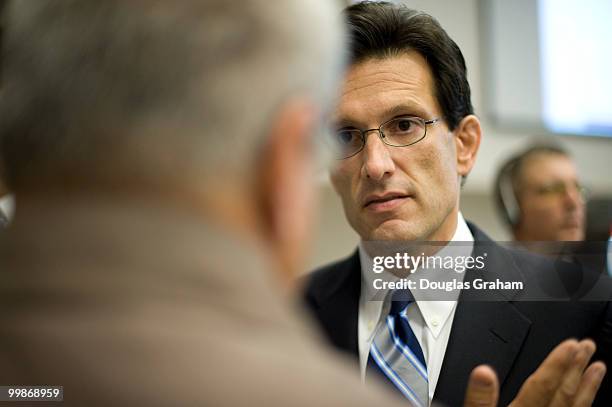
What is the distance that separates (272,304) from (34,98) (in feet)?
0.71

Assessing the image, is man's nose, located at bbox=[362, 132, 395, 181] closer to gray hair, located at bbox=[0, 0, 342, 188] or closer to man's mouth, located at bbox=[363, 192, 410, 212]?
man's mouth, located at bbox=[363, 192, 410, 212]

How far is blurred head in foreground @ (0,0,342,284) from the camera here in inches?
17.5

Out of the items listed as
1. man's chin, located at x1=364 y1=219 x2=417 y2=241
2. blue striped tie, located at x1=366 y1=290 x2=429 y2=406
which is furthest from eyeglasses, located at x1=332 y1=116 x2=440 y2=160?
blue striped tie, located at x1=366 y1=290 x2=429 y2=406

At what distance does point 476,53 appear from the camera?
6.02 ft

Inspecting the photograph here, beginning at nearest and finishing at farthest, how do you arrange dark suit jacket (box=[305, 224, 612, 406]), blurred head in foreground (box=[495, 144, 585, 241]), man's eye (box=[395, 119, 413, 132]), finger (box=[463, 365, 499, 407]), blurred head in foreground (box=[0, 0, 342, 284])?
blurred head in foreground (box=[0, 0, 342, 284]) → finger (box=[463, 365, 499, 407]) → dark suit jacket (box=[305, 224, 612, 406]) → man's eye (box=[395, 119, 413, 132]) → blurred head in foreground (box=[495, 144, 585, 241])

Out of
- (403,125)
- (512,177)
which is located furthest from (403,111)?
(512,177)

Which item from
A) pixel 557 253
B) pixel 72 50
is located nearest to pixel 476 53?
pixel 557 253

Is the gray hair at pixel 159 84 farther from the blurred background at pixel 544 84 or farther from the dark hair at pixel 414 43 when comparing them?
the blurred background at pixel 544 84

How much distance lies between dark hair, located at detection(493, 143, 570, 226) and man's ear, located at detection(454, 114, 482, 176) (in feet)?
1.88

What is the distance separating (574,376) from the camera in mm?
779

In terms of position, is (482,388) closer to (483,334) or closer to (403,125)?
(483,334)

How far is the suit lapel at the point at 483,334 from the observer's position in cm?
88

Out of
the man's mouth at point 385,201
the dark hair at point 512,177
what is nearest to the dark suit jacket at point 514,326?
the man's mouth at point 385,201

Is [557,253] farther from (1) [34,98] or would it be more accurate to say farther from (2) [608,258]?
(1) [34,98]
